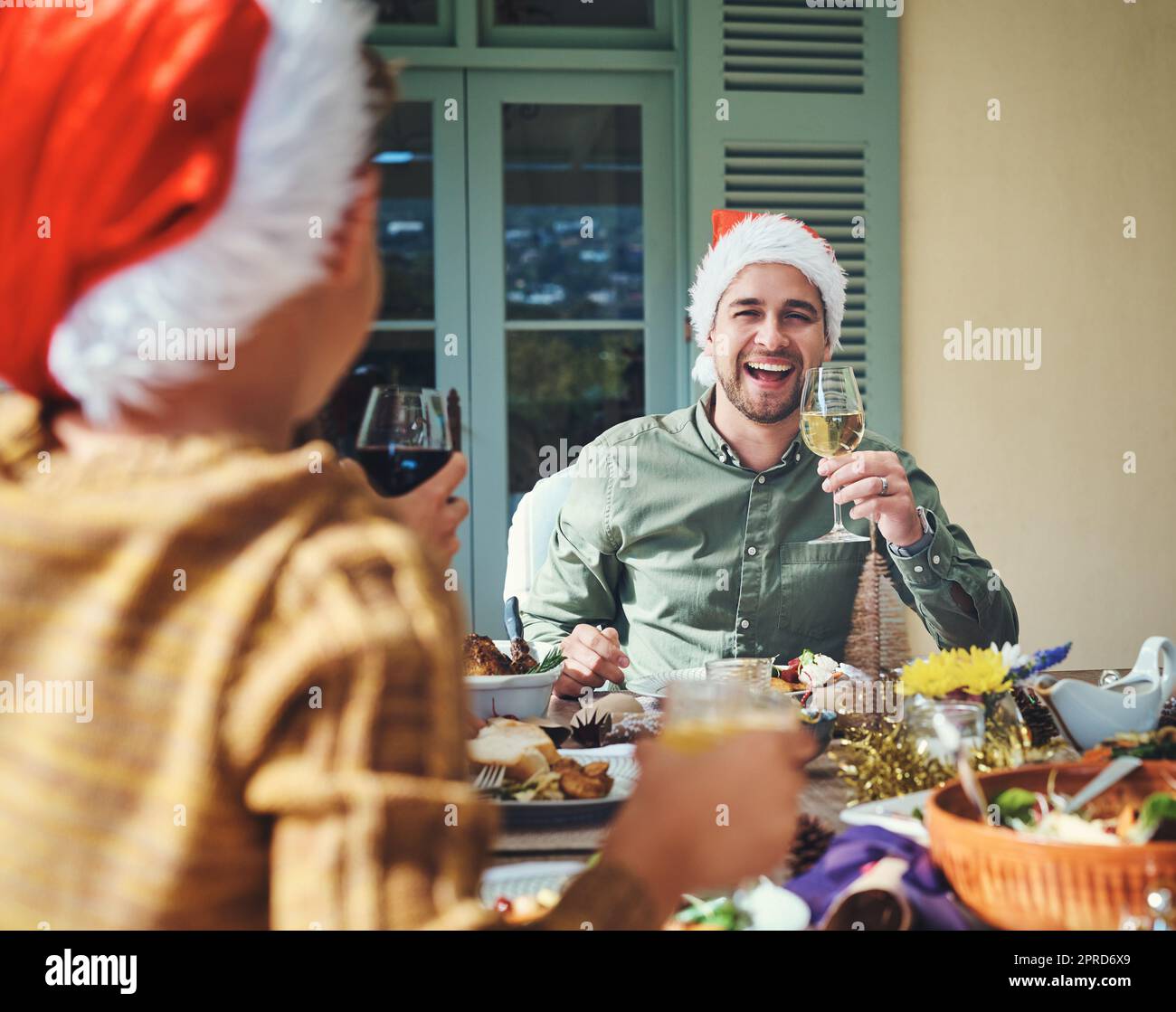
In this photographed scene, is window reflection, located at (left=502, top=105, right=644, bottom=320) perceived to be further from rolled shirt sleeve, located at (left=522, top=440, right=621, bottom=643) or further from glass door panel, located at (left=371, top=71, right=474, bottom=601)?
rolled shirt sleeve, located at (left=522, top=440, right=621, bottom=643)

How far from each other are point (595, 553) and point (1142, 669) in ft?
3.57

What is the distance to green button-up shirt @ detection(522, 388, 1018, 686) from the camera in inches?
80.6

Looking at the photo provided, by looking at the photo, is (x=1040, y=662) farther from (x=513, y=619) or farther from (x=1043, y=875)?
(x=513, y=619)

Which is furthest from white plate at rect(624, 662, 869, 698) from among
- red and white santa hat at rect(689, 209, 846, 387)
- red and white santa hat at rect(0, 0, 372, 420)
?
red and white santa hat at rect(0, 0, 372, 420)

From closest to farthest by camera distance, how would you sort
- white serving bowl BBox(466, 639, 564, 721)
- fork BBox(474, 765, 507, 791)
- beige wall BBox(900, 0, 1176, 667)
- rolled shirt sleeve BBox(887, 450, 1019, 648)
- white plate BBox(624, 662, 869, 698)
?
fork BBox(474, 765, 507, 791)
white serving bowl BBox(466, 639, 564, 721)
white plate BBox(624, 662, 869, 698)
rolled shirt sleeve BBox(887, 450, 1019, 648)
beige wall BBox(900, 0, 1176, 667)

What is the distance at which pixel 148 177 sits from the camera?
537mm

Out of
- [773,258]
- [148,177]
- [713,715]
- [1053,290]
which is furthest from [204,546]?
[1053,290]

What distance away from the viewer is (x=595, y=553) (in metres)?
2.15

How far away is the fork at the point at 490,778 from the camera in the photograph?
105 centimetres

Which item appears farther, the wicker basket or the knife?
the knife

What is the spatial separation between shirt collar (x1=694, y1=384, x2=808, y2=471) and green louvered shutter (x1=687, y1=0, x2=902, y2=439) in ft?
3.00
